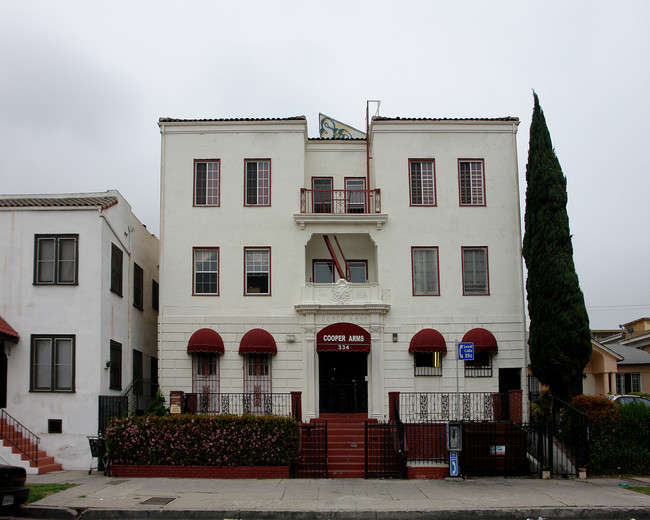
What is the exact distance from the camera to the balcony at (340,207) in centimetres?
2639

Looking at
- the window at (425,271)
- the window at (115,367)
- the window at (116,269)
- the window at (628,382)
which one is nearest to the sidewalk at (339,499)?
the window at (115,367)

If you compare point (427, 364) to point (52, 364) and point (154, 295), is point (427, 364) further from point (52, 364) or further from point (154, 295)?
point (52, 364)

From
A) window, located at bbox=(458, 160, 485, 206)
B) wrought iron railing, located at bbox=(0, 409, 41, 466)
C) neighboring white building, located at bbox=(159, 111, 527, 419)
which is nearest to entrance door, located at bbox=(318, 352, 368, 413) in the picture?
neighboring white building, located at bbox=(159, 111, 527, 419)

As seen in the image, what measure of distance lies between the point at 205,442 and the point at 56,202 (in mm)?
9397

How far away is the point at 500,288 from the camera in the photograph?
26453 millimetres

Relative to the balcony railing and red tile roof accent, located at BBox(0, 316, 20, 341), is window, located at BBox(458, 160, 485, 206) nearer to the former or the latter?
the balcony railing

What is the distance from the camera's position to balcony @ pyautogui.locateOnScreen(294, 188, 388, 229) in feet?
86.6

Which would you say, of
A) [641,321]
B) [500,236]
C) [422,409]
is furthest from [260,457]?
[641,321]

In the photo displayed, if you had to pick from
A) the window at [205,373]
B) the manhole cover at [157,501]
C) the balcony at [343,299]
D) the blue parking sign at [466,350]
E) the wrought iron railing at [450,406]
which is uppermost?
the balcony at [343,299]

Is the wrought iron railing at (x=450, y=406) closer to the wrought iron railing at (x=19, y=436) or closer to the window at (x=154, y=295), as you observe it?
the window at (x=154, y=295)

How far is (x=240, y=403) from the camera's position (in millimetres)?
25125

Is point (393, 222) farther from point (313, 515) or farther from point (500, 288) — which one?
point (313, 515)

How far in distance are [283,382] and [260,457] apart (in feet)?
18.3

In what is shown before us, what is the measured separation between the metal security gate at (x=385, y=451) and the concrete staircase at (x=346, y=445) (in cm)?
28
